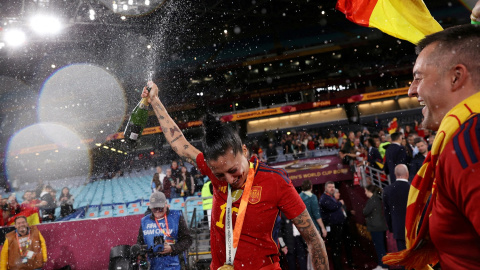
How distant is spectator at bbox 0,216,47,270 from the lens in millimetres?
6254

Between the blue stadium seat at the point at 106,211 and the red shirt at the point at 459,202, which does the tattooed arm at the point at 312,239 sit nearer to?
the red shirt at the point at 459,202

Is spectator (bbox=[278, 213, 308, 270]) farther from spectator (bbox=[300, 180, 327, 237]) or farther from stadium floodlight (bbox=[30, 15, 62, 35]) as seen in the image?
stadium floodlight (bbox=[30, 15, 62, 35])

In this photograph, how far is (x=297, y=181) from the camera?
10.8 metres

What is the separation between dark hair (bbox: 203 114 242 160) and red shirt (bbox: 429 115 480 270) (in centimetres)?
149

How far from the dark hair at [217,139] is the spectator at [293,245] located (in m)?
5.25

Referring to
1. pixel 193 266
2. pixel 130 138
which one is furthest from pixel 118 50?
pixel 130 138

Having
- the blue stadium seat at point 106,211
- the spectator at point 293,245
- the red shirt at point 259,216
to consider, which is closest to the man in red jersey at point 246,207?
the red shirt at point 259,216

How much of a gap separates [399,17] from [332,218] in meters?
5.90

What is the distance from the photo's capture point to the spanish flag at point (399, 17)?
8.01 feet

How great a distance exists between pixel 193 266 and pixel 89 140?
2713 cm

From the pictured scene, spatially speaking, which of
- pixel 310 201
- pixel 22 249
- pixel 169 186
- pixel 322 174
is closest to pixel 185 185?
pixel 169 186

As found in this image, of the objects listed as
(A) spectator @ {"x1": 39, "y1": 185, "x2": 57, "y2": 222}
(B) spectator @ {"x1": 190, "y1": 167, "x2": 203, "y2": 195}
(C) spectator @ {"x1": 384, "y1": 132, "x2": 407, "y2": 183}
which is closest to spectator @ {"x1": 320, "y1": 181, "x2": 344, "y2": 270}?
(C) spectator @ {"x1": 384, "y1": 132, "x2": 407, "y2": 183}

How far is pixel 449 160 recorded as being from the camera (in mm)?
929

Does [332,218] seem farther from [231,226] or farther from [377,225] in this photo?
[231,226]
